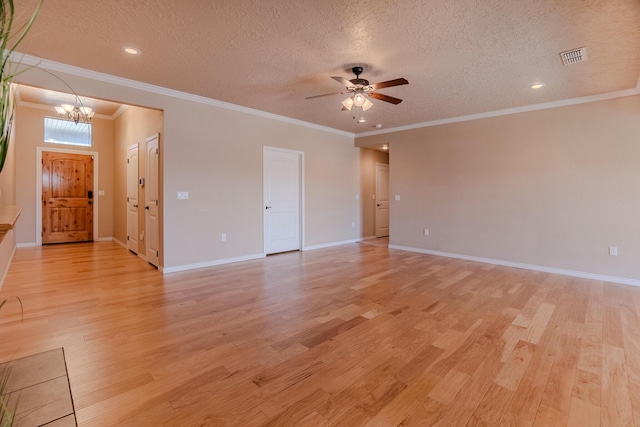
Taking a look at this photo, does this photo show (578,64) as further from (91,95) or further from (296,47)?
(91,95)

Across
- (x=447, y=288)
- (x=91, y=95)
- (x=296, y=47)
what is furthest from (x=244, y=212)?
(x=447, y=288)

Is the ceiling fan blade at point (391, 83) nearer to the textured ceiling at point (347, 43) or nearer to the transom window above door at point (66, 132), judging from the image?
the textured ceiling at point (347, 43)

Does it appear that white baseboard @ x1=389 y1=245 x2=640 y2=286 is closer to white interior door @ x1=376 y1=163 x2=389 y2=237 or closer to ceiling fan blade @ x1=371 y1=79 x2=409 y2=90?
white interior door @ x1=376 y1=163 x2=389 y2=237

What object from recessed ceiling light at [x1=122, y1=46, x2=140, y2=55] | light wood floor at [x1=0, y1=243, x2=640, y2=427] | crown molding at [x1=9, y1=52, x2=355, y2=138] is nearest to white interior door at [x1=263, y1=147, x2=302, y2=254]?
crown molding at [x1=9, y1=52, x2=355, y2=138]

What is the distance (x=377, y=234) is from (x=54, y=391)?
7282mm

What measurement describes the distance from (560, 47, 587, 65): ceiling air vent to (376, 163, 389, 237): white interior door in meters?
5.19

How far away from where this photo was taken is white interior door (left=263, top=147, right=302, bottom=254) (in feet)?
19.0

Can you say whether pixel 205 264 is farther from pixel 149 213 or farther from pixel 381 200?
pixel 381 200

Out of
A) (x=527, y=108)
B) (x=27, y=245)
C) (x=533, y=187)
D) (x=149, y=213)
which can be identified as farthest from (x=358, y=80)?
(x=27, y=245)

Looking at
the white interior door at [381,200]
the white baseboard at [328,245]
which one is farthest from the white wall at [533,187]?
the white interior door at [381,200]

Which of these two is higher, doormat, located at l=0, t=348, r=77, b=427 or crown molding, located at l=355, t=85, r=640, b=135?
crown molding, located at l=355, t=85, r=640, b=135

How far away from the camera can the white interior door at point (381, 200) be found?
837 centimetres

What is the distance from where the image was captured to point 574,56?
3168mm

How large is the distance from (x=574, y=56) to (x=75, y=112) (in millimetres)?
8403
